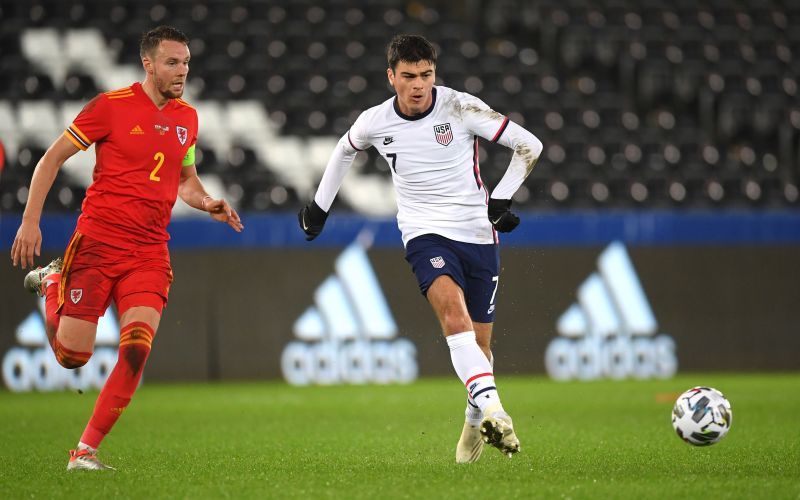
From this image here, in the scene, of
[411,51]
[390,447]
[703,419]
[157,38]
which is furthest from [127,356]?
[703,419]

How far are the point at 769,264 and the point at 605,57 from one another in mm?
6205

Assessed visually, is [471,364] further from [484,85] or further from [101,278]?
[484,85]

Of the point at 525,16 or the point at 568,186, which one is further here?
the point at 525,16

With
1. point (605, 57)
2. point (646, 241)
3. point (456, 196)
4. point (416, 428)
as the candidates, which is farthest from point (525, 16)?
point (456, 196)

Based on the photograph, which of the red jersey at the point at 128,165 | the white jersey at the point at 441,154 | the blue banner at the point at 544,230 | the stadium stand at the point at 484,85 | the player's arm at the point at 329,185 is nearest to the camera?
the red jersey at the point at 128,165

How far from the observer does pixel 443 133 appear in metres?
7.21

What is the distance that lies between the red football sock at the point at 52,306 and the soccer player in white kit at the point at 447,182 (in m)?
1.83

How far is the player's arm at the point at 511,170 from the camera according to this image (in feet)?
22.7

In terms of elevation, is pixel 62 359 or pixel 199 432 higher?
pixel 62 359

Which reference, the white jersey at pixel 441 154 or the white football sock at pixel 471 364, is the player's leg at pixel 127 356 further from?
the white football sock at pixel 471 364

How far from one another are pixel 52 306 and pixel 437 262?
2.30 metres

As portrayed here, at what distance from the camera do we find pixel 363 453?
789 centimetres

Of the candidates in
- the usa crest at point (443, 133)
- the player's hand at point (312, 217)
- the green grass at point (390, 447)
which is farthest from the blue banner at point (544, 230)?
the usa crest at point (443, 133)

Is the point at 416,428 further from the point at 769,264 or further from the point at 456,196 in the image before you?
the point at 769,264
